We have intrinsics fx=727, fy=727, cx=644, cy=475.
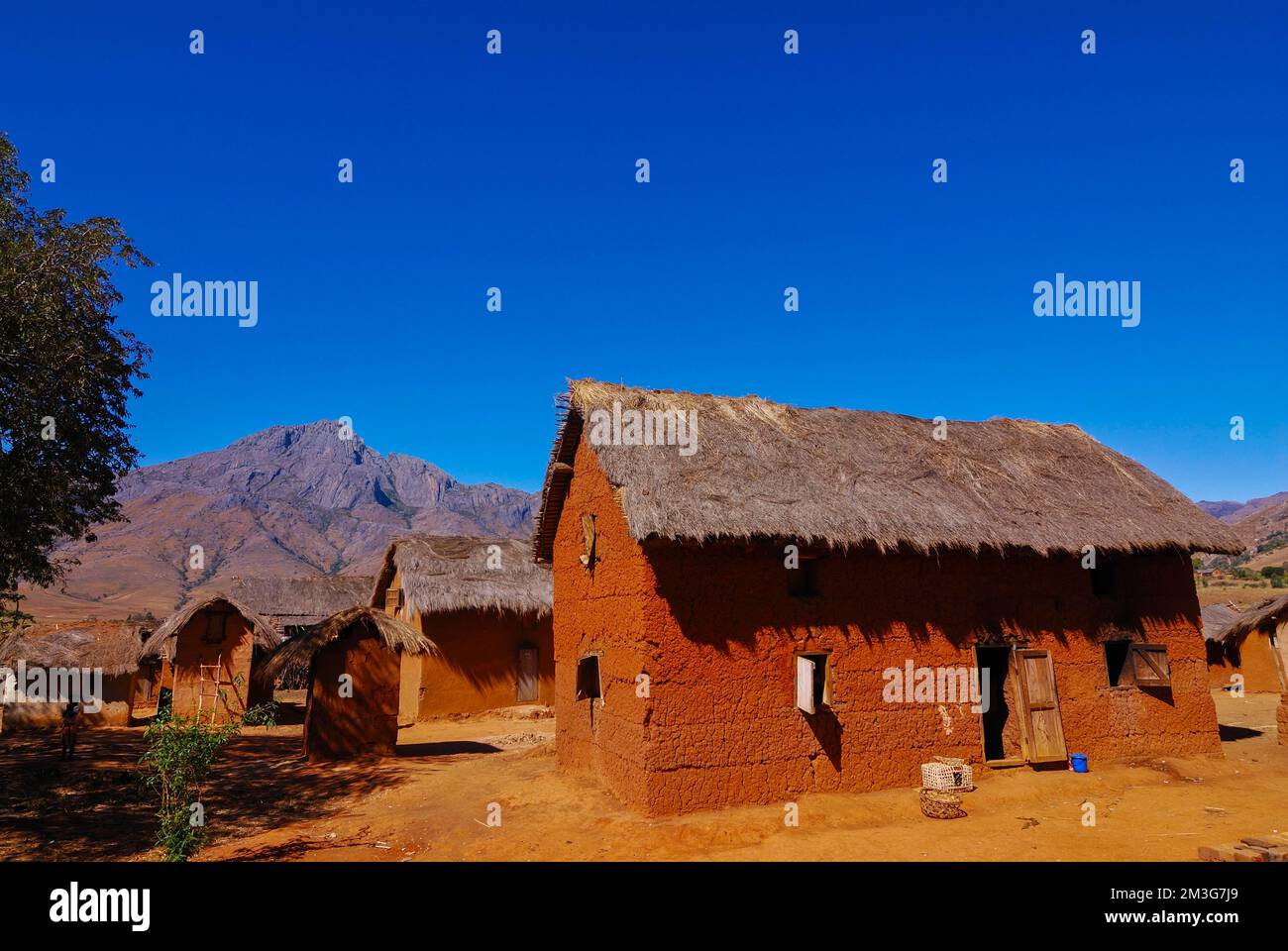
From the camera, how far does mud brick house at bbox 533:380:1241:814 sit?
32.0 feet

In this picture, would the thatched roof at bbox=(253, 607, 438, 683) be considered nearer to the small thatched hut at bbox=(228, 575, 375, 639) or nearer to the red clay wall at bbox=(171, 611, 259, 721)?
the red clay wall at bbox=(171, 611, 259, 721)

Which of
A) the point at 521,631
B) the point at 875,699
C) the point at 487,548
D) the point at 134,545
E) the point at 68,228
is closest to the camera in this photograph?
the point at 875,699

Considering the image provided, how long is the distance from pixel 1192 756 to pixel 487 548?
62.9 ft

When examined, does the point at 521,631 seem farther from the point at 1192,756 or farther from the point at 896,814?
the point at 1192,756

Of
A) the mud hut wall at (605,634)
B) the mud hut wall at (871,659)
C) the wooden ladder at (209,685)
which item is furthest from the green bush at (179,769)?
the wooden ladder at (209,685)

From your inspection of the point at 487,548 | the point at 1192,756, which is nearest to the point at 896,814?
the point at 1192,756

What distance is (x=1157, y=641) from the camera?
1252 cm

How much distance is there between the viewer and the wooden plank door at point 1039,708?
11219 mm

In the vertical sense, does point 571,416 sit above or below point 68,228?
below

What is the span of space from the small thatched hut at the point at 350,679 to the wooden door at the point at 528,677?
741 centimetres

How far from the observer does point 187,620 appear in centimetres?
1998
